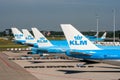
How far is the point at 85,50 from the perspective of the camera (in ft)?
149

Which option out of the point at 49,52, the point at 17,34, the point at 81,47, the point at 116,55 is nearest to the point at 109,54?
the point at 116,55

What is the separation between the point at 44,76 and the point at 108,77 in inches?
325

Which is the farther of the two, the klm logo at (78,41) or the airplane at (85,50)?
the klm logo at (78,41)

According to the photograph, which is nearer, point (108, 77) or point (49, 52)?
point (108, 77)

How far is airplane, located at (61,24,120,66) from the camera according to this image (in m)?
45.0

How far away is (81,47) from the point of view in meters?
45.4

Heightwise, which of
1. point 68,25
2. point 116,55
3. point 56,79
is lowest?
point 56,79

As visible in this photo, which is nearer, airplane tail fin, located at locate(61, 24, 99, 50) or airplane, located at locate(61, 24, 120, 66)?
airplane, located at locate(61, 24, 120, 66)

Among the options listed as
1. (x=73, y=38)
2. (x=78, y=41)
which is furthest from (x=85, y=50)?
(x=73, y=38)

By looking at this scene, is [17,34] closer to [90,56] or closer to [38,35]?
[38,35]

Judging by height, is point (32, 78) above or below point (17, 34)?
below

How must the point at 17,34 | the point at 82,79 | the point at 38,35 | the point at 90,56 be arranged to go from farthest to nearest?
the point at 17,34, the point at 38,35, the point at 90,56, the point at 82,79

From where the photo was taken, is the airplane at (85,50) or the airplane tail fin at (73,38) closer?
the airplane at (85,50)

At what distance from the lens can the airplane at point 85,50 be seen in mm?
45037
